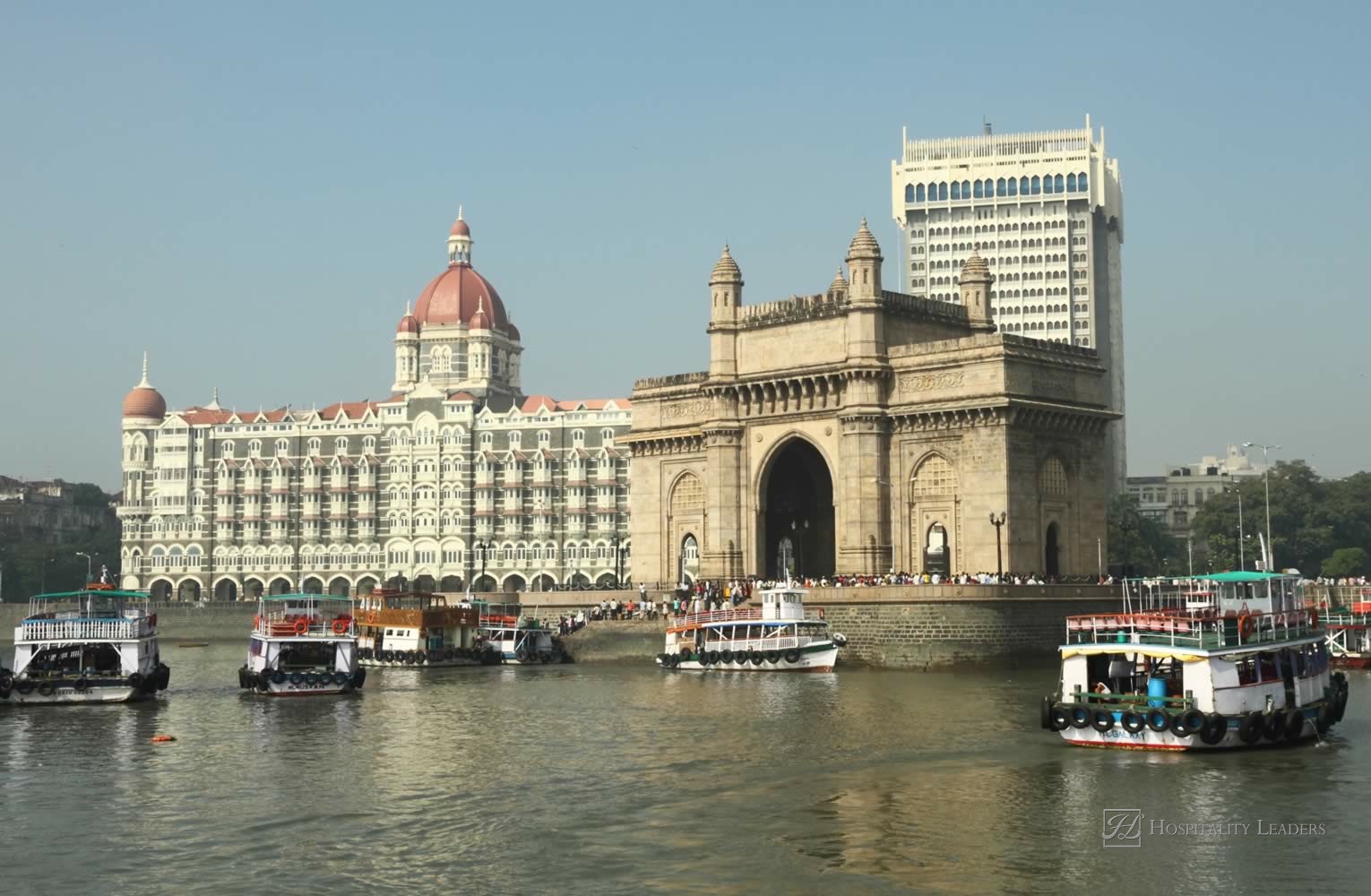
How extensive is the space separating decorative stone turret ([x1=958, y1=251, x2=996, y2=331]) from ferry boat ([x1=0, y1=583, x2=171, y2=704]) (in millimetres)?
45544

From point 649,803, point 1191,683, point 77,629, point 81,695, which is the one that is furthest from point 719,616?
point 649,803

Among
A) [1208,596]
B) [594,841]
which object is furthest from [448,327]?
[594,841]

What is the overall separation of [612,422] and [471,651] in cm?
6605

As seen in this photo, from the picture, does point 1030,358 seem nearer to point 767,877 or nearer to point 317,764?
point 317,764

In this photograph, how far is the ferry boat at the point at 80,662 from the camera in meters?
59.7

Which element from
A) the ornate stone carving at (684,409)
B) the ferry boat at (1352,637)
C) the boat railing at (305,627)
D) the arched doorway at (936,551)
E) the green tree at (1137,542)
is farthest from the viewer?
the green tree at (1137,542)

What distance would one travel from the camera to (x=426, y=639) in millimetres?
87125

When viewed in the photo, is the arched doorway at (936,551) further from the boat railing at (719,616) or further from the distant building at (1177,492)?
the distant building at (1177,492)

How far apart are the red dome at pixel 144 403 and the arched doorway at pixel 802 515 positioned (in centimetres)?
9293

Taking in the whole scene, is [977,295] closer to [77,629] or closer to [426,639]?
[426,639]

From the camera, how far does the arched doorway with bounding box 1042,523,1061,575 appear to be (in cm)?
8038

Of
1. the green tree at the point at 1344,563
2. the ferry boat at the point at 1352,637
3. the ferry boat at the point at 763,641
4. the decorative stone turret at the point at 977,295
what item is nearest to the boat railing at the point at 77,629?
the ferry boat at the point at 763,641

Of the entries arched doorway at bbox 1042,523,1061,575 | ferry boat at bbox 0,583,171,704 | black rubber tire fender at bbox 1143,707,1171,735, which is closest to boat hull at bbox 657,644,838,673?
arched doorway at bbox 1042,523,1061,575

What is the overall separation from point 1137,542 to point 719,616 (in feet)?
215
